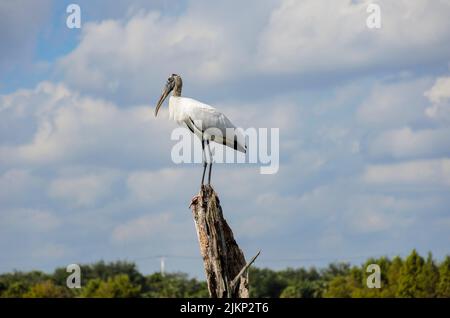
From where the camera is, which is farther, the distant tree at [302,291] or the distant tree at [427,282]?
the distant tree at [302,291]

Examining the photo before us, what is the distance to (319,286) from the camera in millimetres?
113750

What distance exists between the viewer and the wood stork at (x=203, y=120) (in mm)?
23219

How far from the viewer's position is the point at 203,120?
23281 mm

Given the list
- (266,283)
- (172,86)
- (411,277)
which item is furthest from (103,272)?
(172,86)

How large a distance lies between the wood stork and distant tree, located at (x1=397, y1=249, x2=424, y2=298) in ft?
188

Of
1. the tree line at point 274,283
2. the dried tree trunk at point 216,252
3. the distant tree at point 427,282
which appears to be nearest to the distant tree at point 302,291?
the tree line at point 274,283

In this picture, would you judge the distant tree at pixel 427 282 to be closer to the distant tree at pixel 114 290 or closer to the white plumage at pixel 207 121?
the distant tree at pixel 114 290

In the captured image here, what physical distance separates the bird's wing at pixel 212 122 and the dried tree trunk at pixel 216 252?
5585 mm

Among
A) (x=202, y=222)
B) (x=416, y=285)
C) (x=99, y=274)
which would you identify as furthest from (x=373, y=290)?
(x=202, y=222)

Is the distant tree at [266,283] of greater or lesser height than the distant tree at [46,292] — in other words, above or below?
above

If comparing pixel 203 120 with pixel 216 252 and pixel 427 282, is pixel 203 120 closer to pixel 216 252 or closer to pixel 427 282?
pixel 216 252

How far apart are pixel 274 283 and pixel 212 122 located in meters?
105
